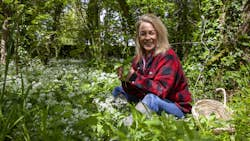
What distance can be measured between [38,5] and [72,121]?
7.34 m

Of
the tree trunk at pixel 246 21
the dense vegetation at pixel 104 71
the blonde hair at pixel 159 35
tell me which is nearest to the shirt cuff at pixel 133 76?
the dense vegetation at pixel 104 71

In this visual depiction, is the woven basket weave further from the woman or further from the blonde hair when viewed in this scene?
the blonde hair

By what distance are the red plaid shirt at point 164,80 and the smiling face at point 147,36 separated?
0.15 meters

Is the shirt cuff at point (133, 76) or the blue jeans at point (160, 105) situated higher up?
the shirt cuff at point (133, 76)

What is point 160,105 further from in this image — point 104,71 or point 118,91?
point 104,71

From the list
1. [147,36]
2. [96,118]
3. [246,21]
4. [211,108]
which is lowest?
[211,108]

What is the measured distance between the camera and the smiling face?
4.22 metres

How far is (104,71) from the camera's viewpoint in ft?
25.6

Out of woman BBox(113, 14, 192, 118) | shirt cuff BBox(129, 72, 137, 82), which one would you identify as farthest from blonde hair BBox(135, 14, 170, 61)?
shirt cuff BBox(129, 72, 137, 82)

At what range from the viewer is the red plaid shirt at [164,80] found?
377 centimetres

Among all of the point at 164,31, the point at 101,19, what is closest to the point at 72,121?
the point at 164,31

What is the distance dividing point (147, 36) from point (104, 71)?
363 centimetres

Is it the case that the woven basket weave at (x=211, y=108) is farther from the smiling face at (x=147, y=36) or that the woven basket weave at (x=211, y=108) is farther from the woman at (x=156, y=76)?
the smiling face at (x=147, y=36)

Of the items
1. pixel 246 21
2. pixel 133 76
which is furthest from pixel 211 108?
pixel 246 21
